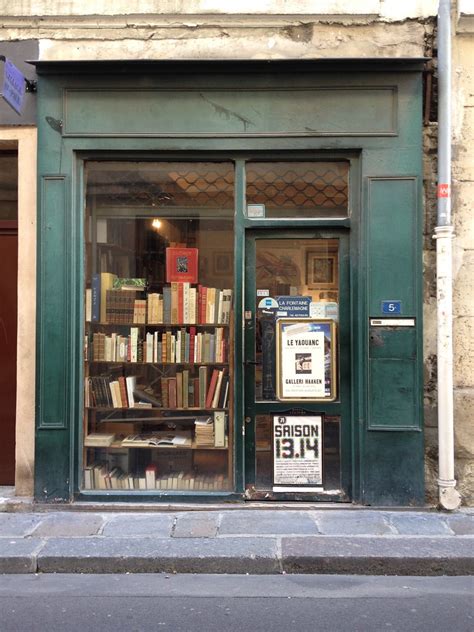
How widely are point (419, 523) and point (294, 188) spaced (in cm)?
337

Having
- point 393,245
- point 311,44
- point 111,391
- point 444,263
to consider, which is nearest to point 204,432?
point 111,391

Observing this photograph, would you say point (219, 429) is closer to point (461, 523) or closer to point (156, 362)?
point (156, 362)

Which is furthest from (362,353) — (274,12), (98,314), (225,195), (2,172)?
(2,172)

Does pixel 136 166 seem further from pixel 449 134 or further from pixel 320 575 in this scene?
pixel 320 575

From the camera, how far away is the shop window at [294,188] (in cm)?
604

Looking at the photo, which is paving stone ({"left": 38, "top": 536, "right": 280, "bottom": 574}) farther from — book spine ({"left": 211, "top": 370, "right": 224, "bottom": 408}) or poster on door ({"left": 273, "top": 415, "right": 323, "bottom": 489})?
book spine ({"left": 211, "top": 370, "right": 224, "bottom": 408})

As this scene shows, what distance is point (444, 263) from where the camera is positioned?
571cm

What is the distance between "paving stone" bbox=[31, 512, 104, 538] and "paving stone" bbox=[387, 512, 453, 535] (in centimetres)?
262

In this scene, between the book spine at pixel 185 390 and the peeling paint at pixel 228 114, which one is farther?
the book spine at pixel 185 390

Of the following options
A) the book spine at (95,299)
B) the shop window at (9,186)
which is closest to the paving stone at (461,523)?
the book spine at (95,299)

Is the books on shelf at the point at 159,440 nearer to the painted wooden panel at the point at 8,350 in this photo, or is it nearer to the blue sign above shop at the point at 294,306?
the painted wooden panel at the point at 8,350

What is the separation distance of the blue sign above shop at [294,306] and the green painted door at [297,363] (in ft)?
0.03

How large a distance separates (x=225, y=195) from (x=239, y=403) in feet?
6.88

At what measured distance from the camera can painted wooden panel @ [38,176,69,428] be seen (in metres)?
5.85
